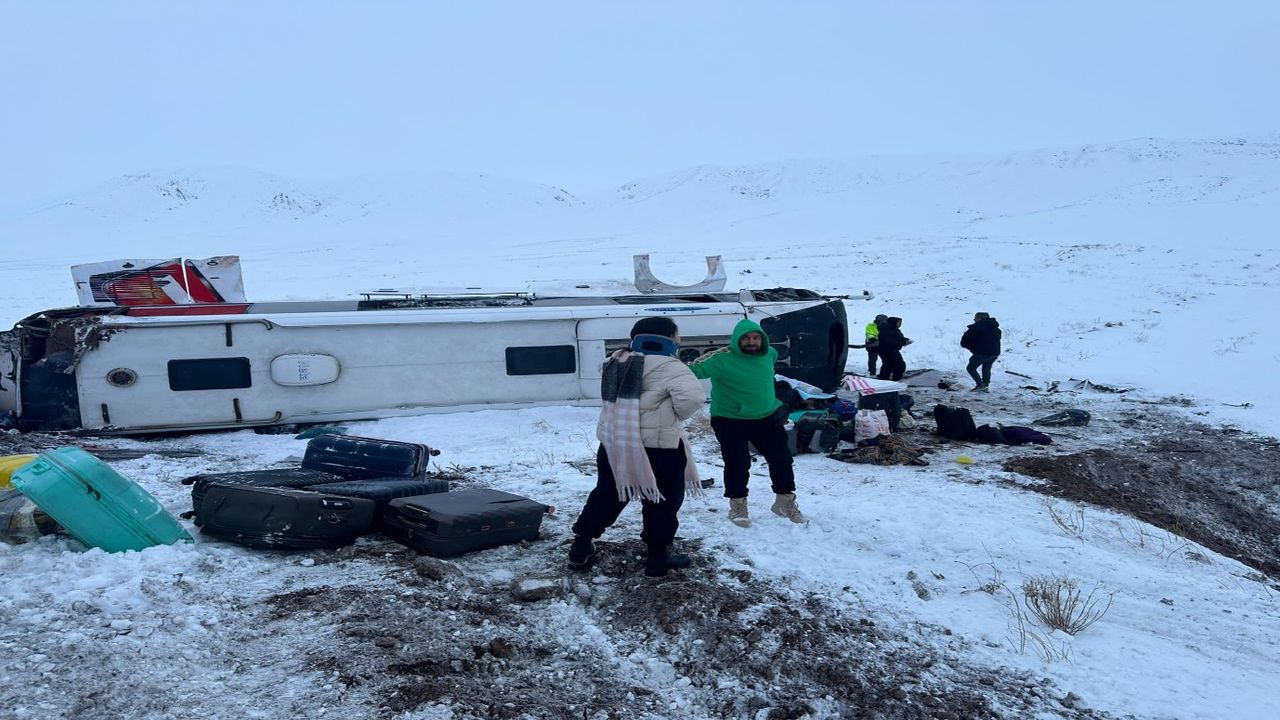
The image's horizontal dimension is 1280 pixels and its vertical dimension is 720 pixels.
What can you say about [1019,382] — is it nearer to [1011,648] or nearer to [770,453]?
[770,453]

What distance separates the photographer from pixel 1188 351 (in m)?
16.3

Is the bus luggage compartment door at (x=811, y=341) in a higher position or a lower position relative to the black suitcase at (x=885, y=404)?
higher

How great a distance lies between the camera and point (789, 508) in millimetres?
6270

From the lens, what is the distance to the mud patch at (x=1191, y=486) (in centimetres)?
716

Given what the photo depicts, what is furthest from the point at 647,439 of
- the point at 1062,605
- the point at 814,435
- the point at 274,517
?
the point at 814,435

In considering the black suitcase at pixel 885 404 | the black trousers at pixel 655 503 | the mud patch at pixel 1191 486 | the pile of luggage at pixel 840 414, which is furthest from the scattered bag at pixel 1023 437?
the black trousers at pixel 655 503

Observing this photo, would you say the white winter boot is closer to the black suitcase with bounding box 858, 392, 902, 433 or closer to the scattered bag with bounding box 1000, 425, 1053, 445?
the black suitcase with bounding box 858, 392, 902, 433

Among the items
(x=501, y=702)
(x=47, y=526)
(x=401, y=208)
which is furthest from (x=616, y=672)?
(x=401, y=208)

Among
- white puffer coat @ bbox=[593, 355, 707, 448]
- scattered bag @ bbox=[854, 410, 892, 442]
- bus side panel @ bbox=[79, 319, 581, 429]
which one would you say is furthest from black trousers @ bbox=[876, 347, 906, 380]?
white puffer coat @ bbox=[593, 355, 707, 448]

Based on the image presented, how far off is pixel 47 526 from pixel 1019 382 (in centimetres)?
1344

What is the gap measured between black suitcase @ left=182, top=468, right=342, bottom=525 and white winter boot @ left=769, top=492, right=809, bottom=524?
332 centimetres

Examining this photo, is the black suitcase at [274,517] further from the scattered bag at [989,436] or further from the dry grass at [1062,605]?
the scattered bag at [989,436]

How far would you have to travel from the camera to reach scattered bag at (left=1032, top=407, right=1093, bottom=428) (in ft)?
34.6

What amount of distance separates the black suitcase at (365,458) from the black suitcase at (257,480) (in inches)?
9.0
